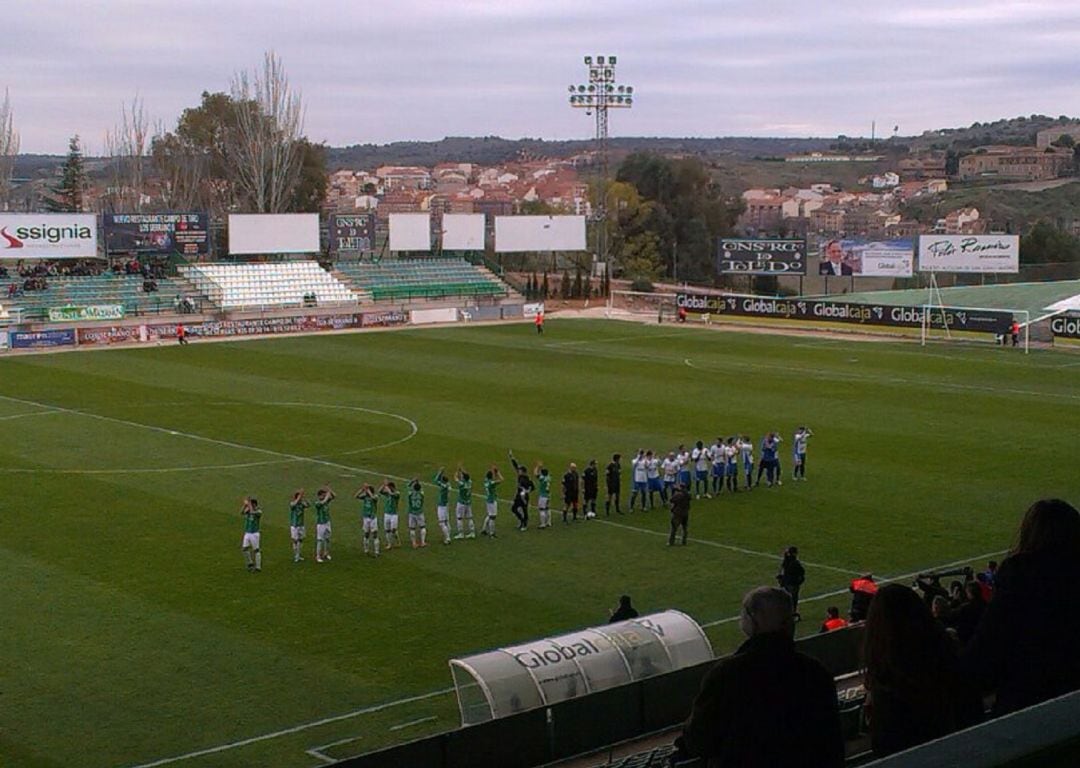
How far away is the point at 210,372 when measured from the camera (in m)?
51.8

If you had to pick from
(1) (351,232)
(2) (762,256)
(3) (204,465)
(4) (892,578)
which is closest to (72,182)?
(1) (351,232)

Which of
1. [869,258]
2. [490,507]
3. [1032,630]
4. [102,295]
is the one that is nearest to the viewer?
[1032,630]

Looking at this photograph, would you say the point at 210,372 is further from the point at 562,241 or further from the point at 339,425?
the point at 562,241

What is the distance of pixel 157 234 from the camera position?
73000 mm

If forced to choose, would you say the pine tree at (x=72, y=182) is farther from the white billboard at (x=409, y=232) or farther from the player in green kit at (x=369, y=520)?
the player in green kit at (x=369, y=520)

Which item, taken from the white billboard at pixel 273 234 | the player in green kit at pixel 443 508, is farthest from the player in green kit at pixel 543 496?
the white billboard at pixel 273 234

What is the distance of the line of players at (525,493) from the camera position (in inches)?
928

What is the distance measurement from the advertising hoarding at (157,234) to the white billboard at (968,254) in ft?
121

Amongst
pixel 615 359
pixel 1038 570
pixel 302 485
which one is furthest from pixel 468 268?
pixel 1038 570

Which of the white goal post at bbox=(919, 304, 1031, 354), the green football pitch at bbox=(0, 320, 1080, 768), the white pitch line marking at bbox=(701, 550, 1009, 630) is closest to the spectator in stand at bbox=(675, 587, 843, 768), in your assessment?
the green football pitch at bbox=(0, 320, 1080, 768)

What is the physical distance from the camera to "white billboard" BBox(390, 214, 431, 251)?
82812 mm

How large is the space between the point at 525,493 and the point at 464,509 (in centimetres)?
132

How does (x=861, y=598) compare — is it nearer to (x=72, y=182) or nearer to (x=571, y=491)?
(x=571, y=491)

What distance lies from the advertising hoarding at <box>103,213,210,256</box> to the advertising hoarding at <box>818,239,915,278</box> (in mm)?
32998
